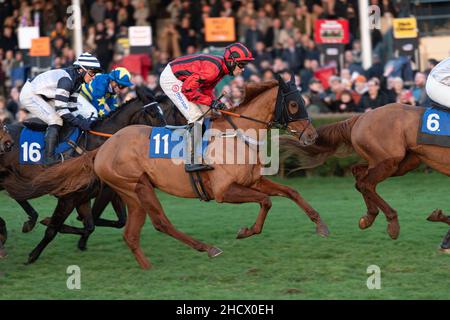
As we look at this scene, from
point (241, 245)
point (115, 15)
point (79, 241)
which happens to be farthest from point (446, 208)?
point (115, 15)

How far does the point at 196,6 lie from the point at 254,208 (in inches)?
222

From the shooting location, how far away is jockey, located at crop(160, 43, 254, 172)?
Answer: 22.5ft

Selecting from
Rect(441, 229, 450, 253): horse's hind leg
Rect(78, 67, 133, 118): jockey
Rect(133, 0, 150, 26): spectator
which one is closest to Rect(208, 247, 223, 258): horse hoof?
Rect(441, 229, 450, 253): horse's hind leg

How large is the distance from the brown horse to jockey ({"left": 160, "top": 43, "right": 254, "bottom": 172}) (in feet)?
3.41

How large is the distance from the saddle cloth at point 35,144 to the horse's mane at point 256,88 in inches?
65.6

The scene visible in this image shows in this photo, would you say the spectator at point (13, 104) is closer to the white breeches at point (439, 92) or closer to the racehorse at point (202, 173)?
the racehorse at point (202, 173)

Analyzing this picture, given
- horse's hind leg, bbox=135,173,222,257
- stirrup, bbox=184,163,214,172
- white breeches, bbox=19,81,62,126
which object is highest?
white breeches, bbox=19,81,62,126

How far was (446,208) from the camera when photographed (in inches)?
363

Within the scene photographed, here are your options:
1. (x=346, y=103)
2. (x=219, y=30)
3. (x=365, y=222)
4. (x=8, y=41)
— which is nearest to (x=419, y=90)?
(x=346, y=103)

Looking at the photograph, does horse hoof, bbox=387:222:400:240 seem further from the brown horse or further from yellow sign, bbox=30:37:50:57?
yellow sign, bbox=30:37:50:57

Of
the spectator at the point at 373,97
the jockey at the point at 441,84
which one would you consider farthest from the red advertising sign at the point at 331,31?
the jockey at the point at 441,84

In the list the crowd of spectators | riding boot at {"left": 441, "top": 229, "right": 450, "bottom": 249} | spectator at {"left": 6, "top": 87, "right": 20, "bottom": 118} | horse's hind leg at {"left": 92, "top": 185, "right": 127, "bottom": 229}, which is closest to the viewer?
riding boot at {"left": 441, "top": 229, "right": 450, "bottom": 249}
